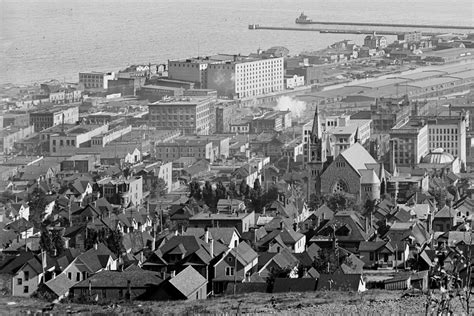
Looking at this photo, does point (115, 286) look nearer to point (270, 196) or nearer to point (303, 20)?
point (270, 196)

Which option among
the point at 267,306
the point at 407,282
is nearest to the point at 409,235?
the point at 407,282

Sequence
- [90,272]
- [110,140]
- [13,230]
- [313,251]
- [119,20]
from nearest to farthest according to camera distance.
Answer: [90,272], [313,251], [13,230], [110,140], [119,20]

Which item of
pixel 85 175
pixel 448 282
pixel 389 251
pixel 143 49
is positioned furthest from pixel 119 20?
pixel 448 282

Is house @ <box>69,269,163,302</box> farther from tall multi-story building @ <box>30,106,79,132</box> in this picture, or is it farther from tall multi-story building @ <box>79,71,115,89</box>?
tall multi-story building @ <box>79,71,115,89</box>

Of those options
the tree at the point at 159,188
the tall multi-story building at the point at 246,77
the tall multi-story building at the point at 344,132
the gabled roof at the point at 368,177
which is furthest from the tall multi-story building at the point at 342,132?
the tall multi-story building at the point at 246,77

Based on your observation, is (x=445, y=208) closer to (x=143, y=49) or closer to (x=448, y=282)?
(x=448, y=282)
